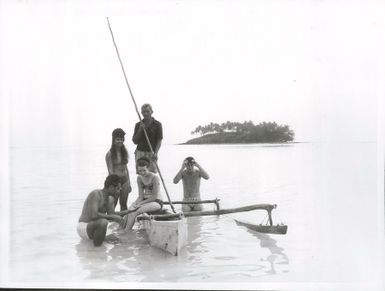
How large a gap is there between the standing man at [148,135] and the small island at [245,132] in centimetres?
339

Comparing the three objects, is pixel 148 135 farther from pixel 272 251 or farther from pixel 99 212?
pixel 272 251

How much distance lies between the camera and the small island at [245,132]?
8.89 metres

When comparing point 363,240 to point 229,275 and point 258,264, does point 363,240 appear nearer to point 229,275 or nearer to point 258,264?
point 258,264

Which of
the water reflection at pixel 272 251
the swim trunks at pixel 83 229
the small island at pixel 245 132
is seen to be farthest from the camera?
the small island at pixel 245 132

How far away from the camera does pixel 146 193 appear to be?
5051 millimetres

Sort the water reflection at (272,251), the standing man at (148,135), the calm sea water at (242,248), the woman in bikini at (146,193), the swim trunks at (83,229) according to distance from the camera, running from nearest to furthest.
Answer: the calm sea water at (242,248) < the water reflection at (272,251) < the swim trunks at (83,229) < the woman in bikini at (146,193) < the standing man at (148,135)

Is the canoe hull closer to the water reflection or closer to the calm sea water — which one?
the calm sea water

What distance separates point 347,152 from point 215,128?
492cm

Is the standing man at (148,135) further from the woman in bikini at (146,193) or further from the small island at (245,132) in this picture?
the small island at (245,132)

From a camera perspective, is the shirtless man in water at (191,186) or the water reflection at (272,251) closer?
the water reflection at (272,251)

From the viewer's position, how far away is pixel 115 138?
512 cm

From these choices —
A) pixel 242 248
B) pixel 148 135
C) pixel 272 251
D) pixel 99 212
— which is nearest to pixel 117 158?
pixel 148 135

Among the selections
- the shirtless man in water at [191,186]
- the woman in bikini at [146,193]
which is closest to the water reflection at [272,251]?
the shirtless man in water at [191,186]

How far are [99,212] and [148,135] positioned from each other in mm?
1279
